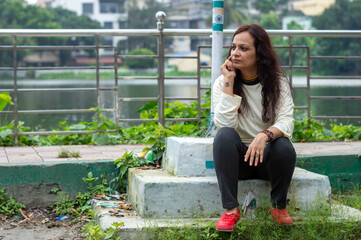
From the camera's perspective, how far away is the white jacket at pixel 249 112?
2.81 metres

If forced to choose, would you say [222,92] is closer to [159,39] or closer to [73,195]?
[73,195]

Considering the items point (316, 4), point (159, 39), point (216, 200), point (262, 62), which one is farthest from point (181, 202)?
point (316, 4)

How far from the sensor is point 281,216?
2.78 m

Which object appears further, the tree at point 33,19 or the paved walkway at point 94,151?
the tree at point 33,19

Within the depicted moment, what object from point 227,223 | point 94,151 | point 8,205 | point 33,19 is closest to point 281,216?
point 227,223

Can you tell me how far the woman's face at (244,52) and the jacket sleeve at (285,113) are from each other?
217mm

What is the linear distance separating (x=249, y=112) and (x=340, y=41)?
3963 cm

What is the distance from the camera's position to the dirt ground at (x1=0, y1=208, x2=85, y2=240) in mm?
3016

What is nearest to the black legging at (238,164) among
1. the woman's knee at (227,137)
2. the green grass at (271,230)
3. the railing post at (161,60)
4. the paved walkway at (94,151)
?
the woman's knee at (227,137)

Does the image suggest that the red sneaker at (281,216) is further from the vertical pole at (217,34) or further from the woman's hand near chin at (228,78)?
the vertical pole at (217,34)

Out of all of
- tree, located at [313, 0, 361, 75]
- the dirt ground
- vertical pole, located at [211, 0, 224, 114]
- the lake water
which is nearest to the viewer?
the dirt ground

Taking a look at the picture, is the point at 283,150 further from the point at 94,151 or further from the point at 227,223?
the point at 94,151

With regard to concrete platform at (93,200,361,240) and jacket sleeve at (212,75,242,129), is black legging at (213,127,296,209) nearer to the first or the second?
jacket sleeve at (212,75,242,129)

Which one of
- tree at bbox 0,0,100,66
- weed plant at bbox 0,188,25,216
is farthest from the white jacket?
tree at bbox 0,0,100,66
